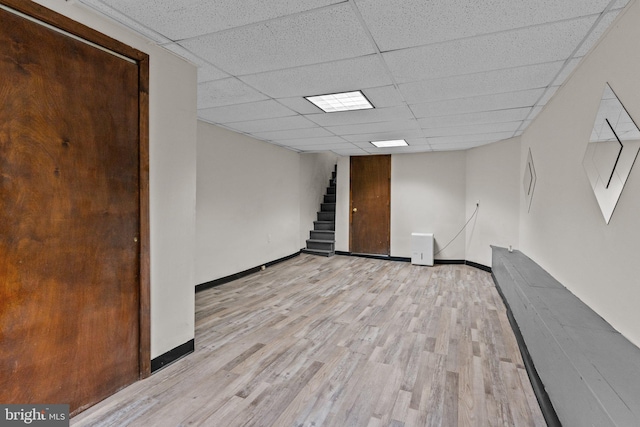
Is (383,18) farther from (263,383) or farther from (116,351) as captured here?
(116,351)

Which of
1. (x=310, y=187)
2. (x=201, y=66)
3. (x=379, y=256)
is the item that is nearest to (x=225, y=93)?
(x=201, y=66)

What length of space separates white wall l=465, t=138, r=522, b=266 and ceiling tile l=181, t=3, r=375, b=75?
4.04 m

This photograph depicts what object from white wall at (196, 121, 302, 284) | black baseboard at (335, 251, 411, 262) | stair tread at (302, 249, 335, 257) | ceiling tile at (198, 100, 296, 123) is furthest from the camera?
stair tread at (302, 249, 335, 257)

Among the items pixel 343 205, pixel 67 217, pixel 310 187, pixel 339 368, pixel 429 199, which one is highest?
pixel 310 187

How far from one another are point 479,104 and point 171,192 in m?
3.18

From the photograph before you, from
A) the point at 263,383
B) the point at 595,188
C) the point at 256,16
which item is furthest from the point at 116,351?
the point at 595,188

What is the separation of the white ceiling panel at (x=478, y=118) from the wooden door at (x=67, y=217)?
131 inches

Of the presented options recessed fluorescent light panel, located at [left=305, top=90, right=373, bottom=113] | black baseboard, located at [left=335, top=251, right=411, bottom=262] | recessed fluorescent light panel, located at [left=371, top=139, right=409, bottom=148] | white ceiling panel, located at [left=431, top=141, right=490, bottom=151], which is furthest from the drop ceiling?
black baseboard, located at [left=335, top=251, right=411, bottom=262]

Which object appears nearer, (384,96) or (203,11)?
(203,11)

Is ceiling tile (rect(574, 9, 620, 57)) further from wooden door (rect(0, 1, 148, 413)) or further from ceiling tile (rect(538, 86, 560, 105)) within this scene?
wooden door (rect(0, 1, 148, 413))

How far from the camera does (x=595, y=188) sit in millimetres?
2105

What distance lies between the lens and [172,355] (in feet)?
8.04

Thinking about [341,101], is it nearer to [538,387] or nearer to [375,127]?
[375,127]

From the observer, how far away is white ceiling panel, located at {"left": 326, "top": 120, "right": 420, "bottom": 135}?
4176mm
